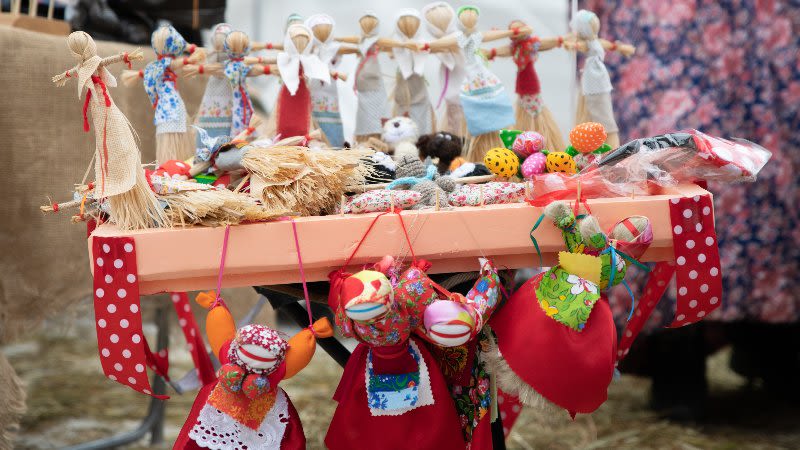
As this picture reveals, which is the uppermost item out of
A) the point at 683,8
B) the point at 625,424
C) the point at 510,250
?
the point at 683,8

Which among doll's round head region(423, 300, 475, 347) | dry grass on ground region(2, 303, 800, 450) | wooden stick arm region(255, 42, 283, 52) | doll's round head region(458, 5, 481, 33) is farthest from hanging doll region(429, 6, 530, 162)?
dry grass on ground region(2, 303, 800, 450)

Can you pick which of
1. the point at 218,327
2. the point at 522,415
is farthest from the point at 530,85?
the point at 522,415

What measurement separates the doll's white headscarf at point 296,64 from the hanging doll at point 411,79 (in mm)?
177

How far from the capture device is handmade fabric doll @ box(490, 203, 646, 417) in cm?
92

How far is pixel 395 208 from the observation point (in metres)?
0.97

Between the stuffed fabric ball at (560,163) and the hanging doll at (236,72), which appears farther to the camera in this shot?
the hanging doll at (236,72)

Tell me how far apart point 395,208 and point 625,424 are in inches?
48.2

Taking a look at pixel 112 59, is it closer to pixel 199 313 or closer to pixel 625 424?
pixel 199 313

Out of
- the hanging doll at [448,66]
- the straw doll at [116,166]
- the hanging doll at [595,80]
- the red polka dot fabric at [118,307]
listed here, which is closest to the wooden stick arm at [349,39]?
the hanging doll at [448,66]

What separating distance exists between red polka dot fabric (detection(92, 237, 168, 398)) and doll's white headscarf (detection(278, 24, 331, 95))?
0.42m

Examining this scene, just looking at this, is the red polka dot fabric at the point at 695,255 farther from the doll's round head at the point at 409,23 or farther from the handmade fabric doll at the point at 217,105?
the handmade fabric doll at the point at 217,105

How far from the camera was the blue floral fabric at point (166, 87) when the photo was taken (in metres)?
1.25

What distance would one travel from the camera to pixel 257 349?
2.93 feet

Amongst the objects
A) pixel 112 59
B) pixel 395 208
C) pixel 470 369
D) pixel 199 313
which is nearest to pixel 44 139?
pixel 199 313
